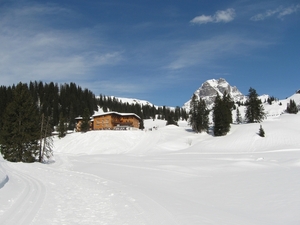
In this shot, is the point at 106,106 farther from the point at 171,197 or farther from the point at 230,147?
the point at 171,197

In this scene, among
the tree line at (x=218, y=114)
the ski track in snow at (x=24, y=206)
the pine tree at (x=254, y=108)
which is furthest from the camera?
the pine tree at (x=254, y=108)

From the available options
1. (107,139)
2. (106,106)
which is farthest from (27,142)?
(106,106)

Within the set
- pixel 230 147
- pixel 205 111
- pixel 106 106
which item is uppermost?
pixel 106 106

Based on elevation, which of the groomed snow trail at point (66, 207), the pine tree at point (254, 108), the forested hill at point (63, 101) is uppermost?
the forested hill at point (63, 101)

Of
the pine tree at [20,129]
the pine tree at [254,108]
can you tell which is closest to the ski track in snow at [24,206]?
the pine tree at [20,129]

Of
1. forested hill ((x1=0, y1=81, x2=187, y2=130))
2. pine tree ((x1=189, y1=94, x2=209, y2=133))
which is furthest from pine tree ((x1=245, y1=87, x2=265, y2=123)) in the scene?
forested hill ((x1=0, y1=81, x2=187, y2=130))

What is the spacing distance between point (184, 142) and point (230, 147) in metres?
12.1

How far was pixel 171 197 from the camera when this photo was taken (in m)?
12.4

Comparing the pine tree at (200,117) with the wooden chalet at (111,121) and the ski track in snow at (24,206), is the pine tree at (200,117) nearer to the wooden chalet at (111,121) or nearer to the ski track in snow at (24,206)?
the wooden chalet at (111,121)

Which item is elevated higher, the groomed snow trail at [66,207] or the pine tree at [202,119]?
the pine tree at [202,119]

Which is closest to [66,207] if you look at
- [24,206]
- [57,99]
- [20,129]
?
[24,206]

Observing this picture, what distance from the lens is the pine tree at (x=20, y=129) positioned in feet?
98.5

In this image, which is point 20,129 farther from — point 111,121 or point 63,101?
point 63,101

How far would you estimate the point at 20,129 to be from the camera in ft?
101
